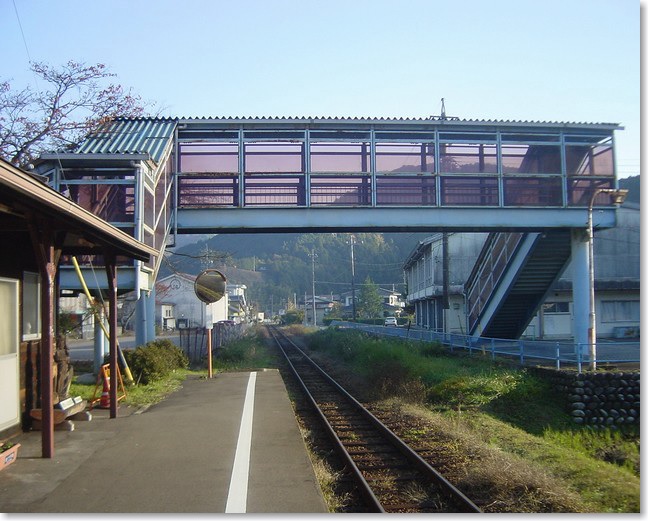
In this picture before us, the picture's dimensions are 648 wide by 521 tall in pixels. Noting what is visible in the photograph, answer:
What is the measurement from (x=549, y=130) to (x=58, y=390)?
14464 mm

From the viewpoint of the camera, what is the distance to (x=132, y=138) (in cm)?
1566

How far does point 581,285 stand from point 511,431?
7.64 m

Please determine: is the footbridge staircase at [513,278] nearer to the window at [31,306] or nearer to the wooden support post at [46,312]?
the window at [31,306]

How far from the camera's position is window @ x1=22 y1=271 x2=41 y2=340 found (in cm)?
859

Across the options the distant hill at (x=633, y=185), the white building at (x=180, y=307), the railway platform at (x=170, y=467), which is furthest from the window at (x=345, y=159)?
the white building at (x=180, y=307)

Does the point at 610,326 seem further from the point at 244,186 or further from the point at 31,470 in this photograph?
the point at 31,470

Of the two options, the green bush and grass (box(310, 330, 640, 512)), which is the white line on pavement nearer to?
grass (box(310, 330, 640, 512))

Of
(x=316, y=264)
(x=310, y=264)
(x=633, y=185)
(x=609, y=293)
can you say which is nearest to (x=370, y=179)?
(x=609, y=293)

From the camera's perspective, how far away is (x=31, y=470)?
6.46 meters

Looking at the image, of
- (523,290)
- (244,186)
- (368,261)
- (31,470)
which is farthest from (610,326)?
(368,261)

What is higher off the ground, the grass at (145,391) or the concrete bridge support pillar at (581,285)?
the concrete bridge support pillar at (581,285)

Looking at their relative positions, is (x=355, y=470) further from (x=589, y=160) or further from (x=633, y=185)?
(x=633, y=185)

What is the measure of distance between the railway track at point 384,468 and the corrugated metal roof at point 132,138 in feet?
23.9

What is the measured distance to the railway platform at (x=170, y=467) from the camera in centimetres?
550
